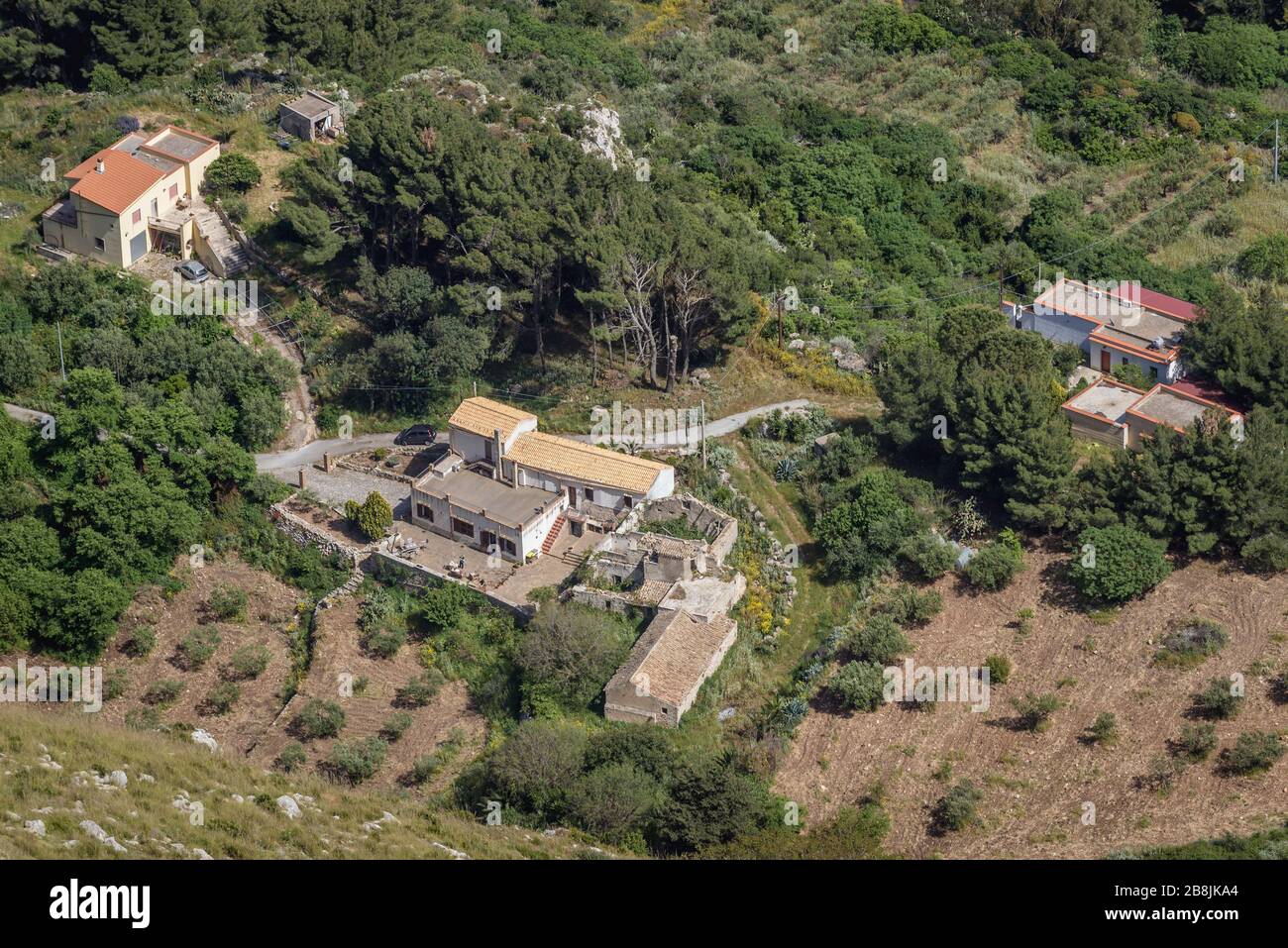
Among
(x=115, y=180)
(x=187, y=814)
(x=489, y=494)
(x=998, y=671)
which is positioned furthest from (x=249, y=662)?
(x=115, y=180)

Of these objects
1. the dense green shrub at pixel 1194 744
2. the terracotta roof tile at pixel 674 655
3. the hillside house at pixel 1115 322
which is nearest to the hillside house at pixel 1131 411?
the hillside house at pixel 1115 322

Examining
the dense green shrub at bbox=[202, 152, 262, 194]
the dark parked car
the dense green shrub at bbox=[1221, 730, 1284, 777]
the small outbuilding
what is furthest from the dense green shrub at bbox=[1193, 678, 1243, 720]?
the small outbuilding

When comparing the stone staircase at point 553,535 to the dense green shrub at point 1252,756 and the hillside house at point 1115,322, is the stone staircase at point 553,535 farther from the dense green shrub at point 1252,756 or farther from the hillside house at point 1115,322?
the hillside house at point 1115,322

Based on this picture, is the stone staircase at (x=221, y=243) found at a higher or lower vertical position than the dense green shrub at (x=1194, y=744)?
higher

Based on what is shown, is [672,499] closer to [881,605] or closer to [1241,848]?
[881,605]

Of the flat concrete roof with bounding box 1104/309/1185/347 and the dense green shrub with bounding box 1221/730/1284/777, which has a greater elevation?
the flat concrete roof with bounding box 1104/309/1185/347

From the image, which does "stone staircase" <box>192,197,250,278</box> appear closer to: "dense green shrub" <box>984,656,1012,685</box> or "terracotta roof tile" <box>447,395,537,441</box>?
"terracotta roof tile" <box>447,395,537,441</box>

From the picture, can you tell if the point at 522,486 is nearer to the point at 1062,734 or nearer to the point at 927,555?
the point at 927,555
